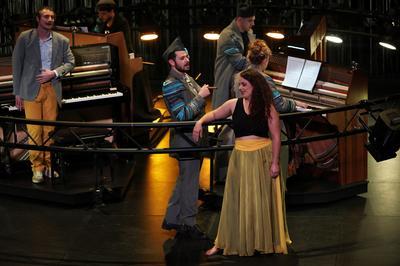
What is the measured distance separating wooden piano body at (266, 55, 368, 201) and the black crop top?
177cm

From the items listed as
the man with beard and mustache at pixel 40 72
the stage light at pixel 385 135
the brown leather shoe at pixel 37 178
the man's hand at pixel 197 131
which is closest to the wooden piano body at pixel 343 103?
the stage light at pixel 385 135

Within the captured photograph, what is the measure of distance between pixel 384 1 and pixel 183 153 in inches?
335

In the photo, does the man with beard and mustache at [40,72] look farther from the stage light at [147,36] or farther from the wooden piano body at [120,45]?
the stage light at [147,36]

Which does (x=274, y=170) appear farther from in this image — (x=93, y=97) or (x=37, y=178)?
(x=93, y=97)

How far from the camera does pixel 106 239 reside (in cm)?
907

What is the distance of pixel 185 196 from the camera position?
8836 mm

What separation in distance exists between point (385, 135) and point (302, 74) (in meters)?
1.85

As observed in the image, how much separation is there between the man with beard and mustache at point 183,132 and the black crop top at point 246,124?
0.42 m

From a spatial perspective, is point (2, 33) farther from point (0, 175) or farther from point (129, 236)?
point (129, 236)

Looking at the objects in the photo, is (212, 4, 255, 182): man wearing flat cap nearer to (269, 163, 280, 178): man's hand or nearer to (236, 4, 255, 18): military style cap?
(236, 4, 255, 18): military style cap

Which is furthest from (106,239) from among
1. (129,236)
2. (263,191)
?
(263,191)

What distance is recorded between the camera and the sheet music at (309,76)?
→ 33.7 ft

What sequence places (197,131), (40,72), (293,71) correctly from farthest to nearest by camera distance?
1. (293,71)
2. (40,72)
3. (197,131)

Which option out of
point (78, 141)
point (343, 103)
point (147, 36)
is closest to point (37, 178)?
point (78, 141)
